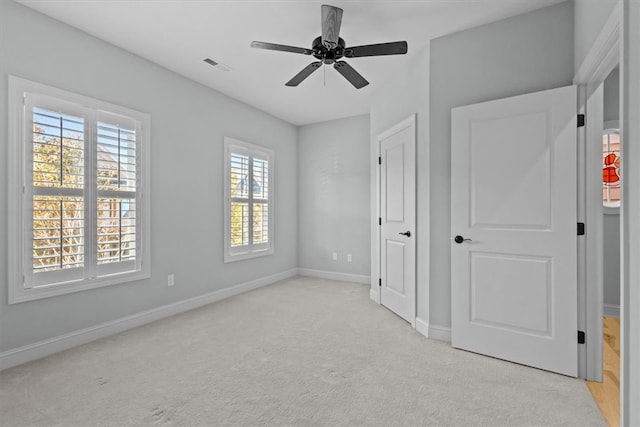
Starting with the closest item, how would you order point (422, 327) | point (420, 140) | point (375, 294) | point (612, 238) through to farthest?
point (422, 327), point (420, 140), point (612, 238), point (375, 294)

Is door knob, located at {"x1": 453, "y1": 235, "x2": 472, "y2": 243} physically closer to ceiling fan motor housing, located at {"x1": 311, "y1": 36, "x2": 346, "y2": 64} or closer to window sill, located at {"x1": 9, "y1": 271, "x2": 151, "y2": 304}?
ceiling fan motor housing, located at {"x1": 311, "y1": 36, "x2": 346, "y2": 64}

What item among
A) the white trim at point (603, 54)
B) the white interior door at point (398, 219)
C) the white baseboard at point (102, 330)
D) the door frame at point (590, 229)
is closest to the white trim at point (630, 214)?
the white trim at point (603, 54)

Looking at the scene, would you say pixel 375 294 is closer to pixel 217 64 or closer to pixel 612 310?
pixel 612 310

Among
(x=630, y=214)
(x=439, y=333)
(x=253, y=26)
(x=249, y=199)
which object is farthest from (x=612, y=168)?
(x=249, y=199)

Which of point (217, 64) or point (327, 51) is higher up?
point (217, 64)

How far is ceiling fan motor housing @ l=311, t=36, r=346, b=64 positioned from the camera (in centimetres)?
256

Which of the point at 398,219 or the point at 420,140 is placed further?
the point at 398,219

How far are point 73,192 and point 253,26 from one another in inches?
83.6

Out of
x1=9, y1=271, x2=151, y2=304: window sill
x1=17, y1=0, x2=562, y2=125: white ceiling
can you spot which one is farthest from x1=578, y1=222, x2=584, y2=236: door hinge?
x1=9, y1=271, x2=151, y2=304: window sill

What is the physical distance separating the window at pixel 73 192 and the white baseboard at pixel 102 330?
0.39 metres

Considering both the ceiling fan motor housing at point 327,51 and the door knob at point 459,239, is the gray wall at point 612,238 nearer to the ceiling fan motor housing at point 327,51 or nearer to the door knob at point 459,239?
the door knob at point 459,239

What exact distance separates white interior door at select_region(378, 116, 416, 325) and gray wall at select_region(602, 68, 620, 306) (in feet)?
7.26

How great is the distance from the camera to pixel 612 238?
3537 mm

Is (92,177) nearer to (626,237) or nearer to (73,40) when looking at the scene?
(73,40)
